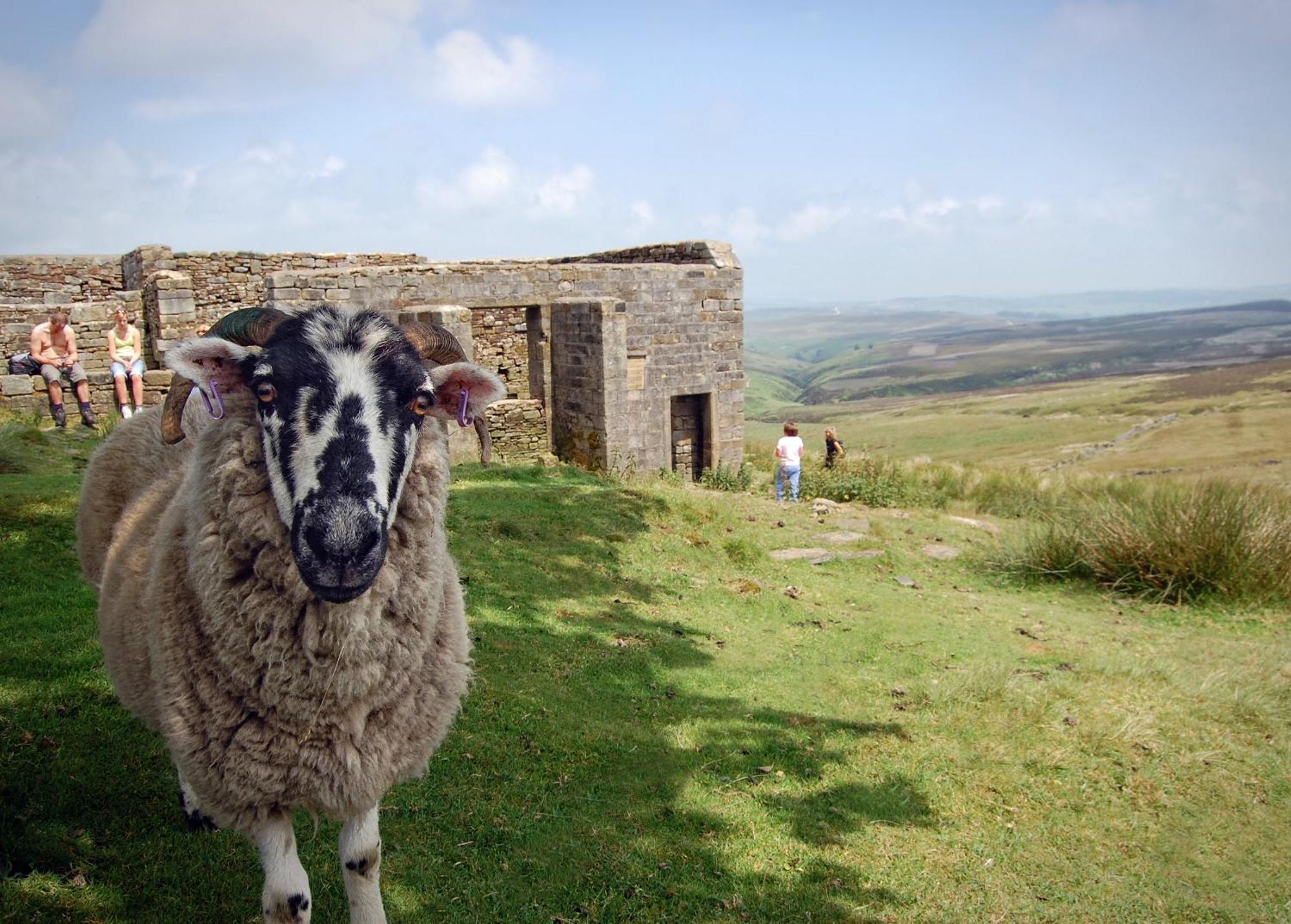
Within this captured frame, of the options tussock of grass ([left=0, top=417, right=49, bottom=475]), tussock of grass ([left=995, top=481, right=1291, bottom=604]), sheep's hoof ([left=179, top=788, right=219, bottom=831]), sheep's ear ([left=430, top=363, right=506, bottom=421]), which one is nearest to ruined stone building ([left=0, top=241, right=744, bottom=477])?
tussock of grass ([left=0, top=417, right=49, bottom=475])

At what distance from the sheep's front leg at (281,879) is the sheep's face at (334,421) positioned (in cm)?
101

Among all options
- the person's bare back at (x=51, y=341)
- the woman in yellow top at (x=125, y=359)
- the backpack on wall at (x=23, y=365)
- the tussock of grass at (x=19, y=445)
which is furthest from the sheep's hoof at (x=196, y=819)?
the backpack on wall at (x=23, y=365)

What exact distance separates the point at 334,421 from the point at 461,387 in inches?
22.3

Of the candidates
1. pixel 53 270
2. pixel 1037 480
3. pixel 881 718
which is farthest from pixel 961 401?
pixel 881 718

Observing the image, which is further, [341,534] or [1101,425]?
[1101,425]

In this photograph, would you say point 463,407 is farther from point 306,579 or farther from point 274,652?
point 274,652

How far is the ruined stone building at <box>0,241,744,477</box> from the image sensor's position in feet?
49.9

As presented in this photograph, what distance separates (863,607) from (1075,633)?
2179 millimetres

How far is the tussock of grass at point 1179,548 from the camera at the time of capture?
10.9 metres

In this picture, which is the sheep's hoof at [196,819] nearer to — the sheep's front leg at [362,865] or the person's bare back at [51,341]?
the sheep's front leg at [362,865]

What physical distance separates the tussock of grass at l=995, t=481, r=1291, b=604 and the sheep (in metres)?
10.3

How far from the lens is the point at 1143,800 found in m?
5.89

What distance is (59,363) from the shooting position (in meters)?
13.1

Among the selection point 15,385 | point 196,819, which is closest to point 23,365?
point 15,385
